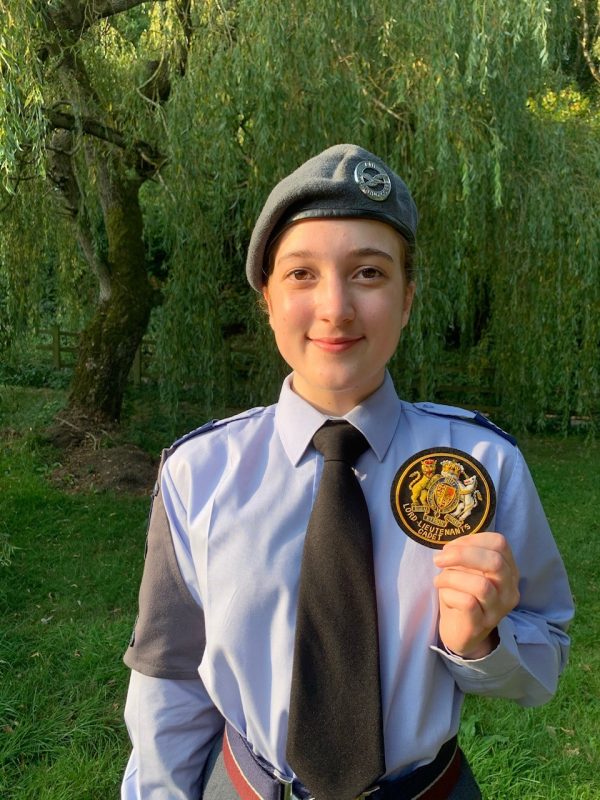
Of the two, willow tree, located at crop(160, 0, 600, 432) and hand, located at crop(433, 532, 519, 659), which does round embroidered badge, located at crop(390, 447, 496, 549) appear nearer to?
hand, located at crop(433, 532, 519, 659)

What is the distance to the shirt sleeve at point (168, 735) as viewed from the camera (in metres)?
1.25

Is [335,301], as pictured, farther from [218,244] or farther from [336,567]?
[218,244]

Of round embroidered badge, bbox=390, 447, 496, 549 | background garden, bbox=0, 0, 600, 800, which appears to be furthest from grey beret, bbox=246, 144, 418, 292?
background garden, bbox=0, 0, 600, 800

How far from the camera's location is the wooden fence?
11102 mm

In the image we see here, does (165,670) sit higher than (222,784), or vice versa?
(165,670)

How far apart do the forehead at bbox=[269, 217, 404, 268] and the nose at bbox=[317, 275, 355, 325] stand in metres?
0.04

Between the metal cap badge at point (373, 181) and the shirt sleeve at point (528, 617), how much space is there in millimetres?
499

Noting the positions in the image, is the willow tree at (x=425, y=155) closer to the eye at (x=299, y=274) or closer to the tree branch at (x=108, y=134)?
the tree branch at (x=108, y=134)

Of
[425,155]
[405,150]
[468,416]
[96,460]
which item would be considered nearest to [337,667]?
[468,416]

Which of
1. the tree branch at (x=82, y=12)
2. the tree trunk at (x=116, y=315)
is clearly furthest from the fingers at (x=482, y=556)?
the tree trunk at (x=116, y=315)

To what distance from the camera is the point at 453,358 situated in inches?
413

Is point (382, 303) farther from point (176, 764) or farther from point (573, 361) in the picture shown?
point (573, 361)

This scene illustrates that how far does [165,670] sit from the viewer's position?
1.25 metres

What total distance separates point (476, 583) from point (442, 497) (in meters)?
0.17
